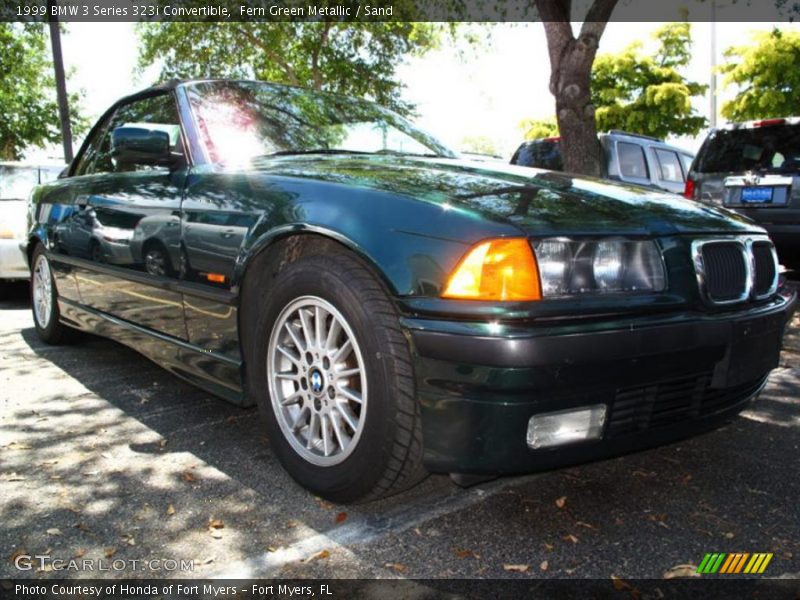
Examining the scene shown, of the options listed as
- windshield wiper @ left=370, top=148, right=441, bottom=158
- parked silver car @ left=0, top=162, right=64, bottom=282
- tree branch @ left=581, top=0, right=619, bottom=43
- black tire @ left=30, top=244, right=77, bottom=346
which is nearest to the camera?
windshield wiper @ left=370, top=148, right=441, bottom=158

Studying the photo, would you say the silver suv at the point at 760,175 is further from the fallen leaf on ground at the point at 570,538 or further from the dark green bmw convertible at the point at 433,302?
the fallen leaf on ground at the point at 570,538

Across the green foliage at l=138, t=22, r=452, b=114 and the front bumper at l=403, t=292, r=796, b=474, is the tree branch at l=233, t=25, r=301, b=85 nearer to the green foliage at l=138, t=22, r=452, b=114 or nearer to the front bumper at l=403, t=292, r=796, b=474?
the green foliage at l=138, t=22, r=452, b=114

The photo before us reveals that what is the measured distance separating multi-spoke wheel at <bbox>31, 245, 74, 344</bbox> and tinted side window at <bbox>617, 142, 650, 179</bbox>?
27.7 feet

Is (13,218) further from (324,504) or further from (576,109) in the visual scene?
(324,504)

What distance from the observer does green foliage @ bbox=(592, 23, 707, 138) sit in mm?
29312

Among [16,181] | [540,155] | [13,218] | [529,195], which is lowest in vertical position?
[13,218]

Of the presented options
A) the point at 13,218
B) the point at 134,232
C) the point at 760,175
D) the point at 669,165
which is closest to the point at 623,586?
the point at 134,232

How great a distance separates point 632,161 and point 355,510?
392 inches

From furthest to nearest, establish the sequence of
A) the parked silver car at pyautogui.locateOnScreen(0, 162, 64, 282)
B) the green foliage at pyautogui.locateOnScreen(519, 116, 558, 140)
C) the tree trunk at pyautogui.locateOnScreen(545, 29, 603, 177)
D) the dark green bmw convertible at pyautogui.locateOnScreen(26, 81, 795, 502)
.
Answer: the green foliage at pyautogui.locateOnScreen(519, 116, 558, 140)
the parked silver car at pyautogui.locateOnScreen(0, 162, 64, 282)
the tree trunk at pyautogui.locateOnScreen(545, 29, 603, 177)
the dark green bmw convertible at pyautogui.locateOnScreen(26, 81, 795, 502)

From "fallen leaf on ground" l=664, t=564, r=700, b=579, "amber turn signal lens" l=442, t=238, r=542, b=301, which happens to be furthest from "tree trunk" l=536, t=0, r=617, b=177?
"fallen leaf on ground" l=664, t=564, r=700, b=579

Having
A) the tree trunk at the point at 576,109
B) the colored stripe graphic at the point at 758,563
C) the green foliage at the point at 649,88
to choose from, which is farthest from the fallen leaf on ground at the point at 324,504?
the green foliage at the point at 649,88

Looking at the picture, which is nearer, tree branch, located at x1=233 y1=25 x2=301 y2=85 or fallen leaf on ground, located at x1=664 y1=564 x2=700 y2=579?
fallen leaf on ground, located at x1=664 y1=564 x2=700 y2=579

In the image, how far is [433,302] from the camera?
2201 mm

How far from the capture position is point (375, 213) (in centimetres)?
242
